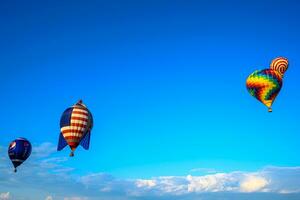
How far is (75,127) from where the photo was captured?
6825 cm

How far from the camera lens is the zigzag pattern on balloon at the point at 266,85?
263ft

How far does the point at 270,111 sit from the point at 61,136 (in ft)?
118

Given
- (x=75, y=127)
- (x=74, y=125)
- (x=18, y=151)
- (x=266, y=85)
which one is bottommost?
(x=75, y=127)

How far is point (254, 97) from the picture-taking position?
271ft

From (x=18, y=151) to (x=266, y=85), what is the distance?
47.4 m

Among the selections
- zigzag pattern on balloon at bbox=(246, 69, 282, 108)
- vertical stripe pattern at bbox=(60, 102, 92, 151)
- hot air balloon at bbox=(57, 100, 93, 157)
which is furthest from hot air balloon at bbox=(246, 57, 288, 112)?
vertical stripe pattern at bbox=(60, 102, 92, 151)

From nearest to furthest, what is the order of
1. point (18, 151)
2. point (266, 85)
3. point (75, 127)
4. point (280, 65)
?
1. point (75, 127)
2. point (266, 85)
3. point (280, 65)
4. point (18, 151)

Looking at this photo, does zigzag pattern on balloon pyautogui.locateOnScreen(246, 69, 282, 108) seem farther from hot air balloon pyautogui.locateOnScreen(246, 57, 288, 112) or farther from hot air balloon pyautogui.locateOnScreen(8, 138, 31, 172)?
hot air balloon pyautogui.locateOnScreen(8, 138, 31, 172)

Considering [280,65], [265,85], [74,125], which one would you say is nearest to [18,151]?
[74,125]

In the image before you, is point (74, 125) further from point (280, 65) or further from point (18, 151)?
point (280, 65)

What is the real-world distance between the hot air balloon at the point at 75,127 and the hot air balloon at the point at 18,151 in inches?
790

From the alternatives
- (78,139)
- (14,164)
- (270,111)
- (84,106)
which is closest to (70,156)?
(78,139)

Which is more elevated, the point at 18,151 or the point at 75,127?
the point at 18,151

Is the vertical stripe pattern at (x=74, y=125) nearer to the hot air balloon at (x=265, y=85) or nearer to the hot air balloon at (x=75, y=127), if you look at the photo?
the hot air balloon at (x=75, y=127)
